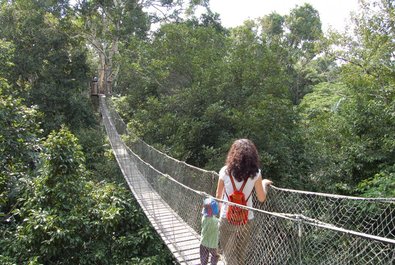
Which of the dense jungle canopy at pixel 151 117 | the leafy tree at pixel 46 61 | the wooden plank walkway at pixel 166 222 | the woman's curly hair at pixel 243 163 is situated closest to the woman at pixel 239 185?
the woman's curly hair at pixel 243 163

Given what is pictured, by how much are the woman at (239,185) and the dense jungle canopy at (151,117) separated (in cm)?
203

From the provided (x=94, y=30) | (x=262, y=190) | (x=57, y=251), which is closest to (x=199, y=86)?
(x=57, y=251)

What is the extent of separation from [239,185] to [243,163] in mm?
123

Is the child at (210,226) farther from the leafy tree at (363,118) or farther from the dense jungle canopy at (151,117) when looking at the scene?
the leafy tree at (363,118)

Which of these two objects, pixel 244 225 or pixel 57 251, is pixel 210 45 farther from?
pixel 244 225

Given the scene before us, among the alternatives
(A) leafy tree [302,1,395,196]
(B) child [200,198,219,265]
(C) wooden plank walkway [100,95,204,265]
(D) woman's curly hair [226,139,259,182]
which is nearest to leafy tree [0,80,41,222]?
(C) wooden plank walkway [100,95,204,265]

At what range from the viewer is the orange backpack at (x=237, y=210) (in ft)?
4.78

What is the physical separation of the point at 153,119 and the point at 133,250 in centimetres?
273

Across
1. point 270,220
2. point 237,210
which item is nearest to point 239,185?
point 237,210

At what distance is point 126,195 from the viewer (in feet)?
13.8

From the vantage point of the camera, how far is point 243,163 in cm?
140

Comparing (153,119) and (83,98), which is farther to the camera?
(83,98)

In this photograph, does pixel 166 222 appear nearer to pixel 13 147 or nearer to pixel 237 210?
pixel 237 210

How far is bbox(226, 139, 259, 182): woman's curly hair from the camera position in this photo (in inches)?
55.1
